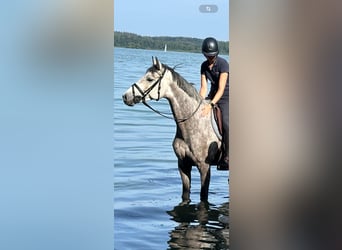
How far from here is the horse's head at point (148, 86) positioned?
48.7 inches

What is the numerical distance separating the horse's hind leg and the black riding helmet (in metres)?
0.26

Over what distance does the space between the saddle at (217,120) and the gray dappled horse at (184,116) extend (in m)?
0.01

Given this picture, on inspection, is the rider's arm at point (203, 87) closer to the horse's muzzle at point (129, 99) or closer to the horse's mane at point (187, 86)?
the horse's mane at point (187, 86)

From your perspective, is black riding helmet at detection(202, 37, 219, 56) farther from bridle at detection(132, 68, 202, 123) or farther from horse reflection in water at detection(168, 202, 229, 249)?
horse reflection in water at detection(168, 202, 229, 249)

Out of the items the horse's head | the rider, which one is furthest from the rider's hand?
the horse's head

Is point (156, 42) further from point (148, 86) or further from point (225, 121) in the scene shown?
point (225, 121)

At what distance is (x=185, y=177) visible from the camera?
1242 millimetres

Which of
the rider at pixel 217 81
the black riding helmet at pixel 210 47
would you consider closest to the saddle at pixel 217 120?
the rider at pixel 217 81

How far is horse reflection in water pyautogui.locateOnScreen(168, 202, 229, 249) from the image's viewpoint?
121 cm

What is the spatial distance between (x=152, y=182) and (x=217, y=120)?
212 millimetres

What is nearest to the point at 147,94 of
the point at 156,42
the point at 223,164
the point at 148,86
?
the point at 148,86
